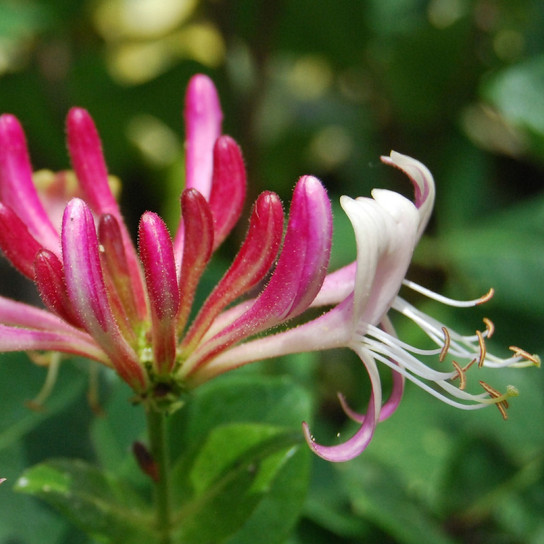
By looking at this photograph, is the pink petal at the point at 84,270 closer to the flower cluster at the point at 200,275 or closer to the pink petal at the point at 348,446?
the flower cluster at the point at 200,275

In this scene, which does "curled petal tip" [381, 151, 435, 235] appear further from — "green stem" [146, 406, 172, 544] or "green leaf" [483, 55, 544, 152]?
"green leaf" [483, 55, 544, 152]

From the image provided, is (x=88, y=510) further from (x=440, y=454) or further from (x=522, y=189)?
(x=522, y=189)

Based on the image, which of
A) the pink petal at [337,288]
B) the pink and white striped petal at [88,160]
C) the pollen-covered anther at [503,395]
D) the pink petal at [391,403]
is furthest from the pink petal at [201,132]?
the pollen-covered anther at [503,395]

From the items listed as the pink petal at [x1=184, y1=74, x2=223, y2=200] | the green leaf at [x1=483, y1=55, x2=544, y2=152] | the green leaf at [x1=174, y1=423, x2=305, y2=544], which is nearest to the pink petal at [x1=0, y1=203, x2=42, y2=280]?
the pink petal at [x1=184, y1=74, x2=223, y2=200]

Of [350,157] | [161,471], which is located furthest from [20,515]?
[350,157]

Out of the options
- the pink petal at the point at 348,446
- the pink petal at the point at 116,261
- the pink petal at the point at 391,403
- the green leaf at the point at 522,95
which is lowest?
the green leaf at the point at 522,95

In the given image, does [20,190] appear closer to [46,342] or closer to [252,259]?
[46,342]

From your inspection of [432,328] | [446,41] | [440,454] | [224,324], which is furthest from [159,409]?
[446,41]
